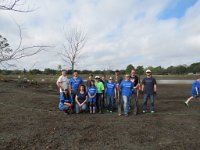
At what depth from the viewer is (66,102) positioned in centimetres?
969

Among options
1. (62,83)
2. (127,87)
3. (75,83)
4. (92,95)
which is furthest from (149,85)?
(62,83)

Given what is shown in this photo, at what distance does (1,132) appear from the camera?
655cm

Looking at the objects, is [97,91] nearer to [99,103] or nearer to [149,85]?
[99,103]

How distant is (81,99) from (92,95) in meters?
0.51

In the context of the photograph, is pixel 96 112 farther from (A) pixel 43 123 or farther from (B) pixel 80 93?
(A) pixel 43 123

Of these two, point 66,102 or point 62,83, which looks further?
point 62,83

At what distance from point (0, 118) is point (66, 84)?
10.0 ft

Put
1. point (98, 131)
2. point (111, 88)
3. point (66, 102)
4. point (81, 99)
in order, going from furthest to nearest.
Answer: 1. point (111, 88)
2. point (81, 99)
3. point (66, 102)
4. point (98, 131)

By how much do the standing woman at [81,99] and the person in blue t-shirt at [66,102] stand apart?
32cm

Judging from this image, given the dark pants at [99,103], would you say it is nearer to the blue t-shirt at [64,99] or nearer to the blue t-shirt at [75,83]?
the blue t-shirt at [75,83]

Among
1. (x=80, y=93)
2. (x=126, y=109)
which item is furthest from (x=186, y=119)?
(x=80, y=93)

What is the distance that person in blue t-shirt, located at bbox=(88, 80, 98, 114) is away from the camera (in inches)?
386

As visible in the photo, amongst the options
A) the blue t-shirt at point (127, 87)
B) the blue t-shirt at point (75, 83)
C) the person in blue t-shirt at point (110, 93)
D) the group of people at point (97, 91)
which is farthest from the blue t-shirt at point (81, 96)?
the blue t-shirt at point (127, 87)

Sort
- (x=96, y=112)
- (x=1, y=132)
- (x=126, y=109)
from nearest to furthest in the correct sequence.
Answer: (x=1, y=132) → (x=126, y=109) → (x=96, y=112)
